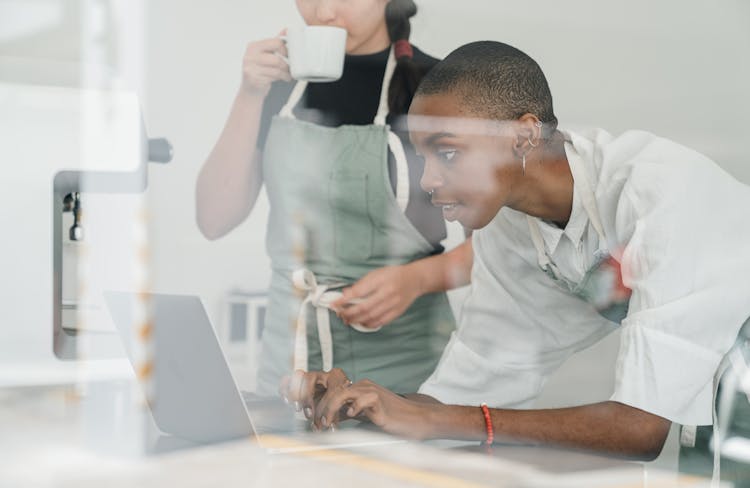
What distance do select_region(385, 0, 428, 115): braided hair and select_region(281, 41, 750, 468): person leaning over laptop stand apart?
0.02 meters

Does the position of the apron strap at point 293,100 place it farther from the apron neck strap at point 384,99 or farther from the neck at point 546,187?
→ the neck at point 546,187

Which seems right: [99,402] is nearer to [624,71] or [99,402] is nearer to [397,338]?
[397,338]

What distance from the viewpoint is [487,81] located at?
147 cm

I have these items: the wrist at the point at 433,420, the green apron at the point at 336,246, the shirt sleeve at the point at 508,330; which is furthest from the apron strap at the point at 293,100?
the wrist at the point at 433,420

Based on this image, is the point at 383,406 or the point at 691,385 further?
the point at 691,385

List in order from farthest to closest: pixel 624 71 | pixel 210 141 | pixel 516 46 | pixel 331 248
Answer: pixel 624 71 < pixel 516 46 < pixel 331 248 < pixel 210 141

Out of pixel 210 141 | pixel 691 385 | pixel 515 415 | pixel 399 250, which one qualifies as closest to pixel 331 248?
pixel 399 250

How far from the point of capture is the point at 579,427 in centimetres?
139

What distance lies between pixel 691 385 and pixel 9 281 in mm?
1028

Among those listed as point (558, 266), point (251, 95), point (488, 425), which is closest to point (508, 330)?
point (558, 266)

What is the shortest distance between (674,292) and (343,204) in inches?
20.7

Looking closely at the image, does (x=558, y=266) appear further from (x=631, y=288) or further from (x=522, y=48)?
(x=522, y=48)

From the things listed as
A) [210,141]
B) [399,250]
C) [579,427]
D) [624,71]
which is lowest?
[579,427]

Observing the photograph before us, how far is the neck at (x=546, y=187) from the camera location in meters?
1.48
